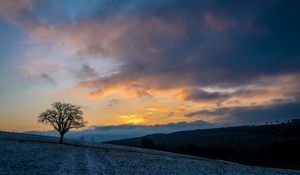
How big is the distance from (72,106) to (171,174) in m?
63.3

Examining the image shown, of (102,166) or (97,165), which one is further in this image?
(97,165)

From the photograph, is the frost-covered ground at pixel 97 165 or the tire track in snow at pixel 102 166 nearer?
the tire track in snow at pixel 102 166

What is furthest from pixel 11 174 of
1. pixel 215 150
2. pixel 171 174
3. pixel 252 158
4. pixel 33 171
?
pixel 215 150

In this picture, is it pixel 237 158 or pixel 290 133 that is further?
pixel 290 133

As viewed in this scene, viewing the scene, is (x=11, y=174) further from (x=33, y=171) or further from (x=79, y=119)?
(x=79, y=119)

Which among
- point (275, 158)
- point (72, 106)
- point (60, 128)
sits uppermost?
point (72, 106)

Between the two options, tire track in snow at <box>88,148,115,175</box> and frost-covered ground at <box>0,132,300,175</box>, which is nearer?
tire track in snow at <box>88,148,115,175</box>

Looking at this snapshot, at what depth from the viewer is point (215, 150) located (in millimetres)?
109688

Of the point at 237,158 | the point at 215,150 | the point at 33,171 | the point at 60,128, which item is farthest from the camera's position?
the point at 215,150

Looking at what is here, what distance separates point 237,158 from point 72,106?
48.8 m

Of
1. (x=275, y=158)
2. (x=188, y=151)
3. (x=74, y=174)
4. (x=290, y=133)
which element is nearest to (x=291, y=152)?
(x=275, y=158)

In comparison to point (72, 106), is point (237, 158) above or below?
below

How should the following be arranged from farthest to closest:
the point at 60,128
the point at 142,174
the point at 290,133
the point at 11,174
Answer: the point at 290,133 < the point at 60,128 < the point at 142,174 < the point at 11,174

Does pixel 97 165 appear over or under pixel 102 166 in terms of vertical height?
over
